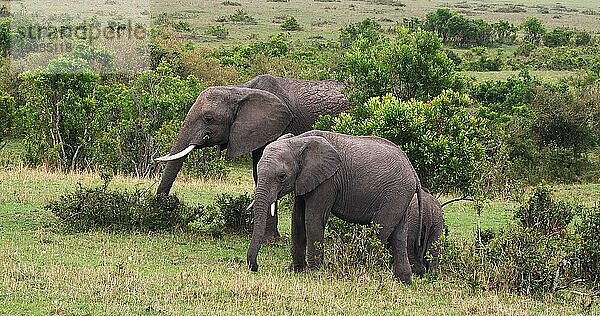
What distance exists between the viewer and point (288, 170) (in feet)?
37.4

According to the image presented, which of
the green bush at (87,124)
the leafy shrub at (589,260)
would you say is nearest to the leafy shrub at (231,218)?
the leafy shrub at (589,260)

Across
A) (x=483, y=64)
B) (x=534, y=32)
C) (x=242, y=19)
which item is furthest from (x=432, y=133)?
(x=242, y=19)

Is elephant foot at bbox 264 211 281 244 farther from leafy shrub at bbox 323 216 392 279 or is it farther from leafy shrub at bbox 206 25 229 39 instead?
leafy shrub at bbox 206 25 229 39

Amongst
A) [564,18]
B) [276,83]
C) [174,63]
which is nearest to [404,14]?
[564,18]

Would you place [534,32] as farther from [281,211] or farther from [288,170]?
[288,170]

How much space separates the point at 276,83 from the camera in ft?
48.9

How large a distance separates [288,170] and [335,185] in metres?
0.72

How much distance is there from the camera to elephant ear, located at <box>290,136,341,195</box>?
11570mm

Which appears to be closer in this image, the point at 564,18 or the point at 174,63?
the point at 174,63

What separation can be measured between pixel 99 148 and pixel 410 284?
1339 cm

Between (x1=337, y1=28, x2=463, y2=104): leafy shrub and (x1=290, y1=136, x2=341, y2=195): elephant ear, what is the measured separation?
4607 millimetres

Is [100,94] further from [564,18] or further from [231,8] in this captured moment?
[564,18]

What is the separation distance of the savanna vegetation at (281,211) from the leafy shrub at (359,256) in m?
0.03

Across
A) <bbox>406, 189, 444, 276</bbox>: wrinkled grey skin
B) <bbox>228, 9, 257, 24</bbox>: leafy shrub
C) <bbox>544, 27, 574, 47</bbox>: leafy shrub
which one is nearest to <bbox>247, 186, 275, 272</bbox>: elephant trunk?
<bbox>406, 189, 444, 276</bbox>: wrinkled grey skin
